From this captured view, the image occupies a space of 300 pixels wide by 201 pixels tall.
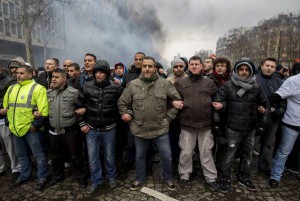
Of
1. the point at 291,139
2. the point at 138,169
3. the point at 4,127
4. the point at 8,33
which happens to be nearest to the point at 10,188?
the point at 4,127

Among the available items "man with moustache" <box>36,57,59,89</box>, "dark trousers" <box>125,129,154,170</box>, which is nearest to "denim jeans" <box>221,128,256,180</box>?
"dark trousers" <box>125,129,154,170</box>

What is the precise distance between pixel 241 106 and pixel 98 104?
89.0 inches

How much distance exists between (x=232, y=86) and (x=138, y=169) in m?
2.10

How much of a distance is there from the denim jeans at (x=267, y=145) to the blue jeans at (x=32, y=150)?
4061 mm

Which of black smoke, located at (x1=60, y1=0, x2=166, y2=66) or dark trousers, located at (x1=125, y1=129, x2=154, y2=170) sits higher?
black smoke, located at (x1=60, y1=0, x2=166, y2=66)

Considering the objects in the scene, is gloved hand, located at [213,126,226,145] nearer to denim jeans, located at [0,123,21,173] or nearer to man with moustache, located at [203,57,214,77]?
man with moustache, located at [203,57,214,77]

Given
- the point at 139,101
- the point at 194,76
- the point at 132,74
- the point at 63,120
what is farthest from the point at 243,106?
the point at 63,120

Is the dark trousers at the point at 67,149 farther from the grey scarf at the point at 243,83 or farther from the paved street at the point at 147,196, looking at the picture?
the grey scarf at the point at 243,83

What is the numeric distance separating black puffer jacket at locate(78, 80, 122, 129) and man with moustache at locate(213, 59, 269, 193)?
168 cm

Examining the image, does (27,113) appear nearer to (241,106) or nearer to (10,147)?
(10,147)

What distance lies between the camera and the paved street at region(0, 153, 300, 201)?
337 cm

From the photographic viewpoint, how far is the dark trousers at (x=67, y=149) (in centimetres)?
357

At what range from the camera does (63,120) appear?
348 centimetres

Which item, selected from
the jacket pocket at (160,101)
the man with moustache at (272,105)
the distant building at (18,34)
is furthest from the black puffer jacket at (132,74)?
the distant building at (18,34)
